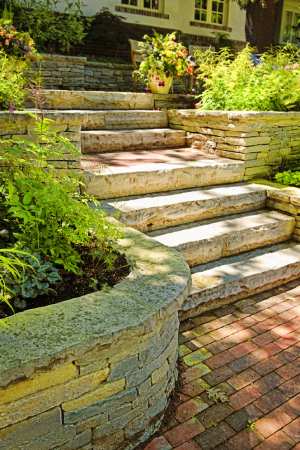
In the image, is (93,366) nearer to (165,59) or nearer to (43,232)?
(43,232)

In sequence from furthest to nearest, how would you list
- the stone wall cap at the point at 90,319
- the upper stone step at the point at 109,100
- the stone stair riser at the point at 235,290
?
the upper stone step at the point at 109,100 < the stone stair riser at the point at 235,290 < the stone wall cap at the point at 90,319

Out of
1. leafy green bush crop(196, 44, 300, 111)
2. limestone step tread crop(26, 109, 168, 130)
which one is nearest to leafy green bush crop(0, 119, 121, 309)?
limestone step tread crop(26, 109, 168, 130)

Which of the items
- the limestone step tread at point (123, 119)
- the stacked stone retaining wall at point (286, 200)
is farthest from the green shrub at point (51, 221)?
the limestone step tread at point (123, 119)

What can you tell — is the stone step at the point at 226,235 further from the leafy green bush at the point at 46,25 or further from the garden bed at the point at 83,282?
the leafy green bush at the point at 46,25

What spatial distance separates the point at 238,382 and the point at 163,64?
448 centimetres

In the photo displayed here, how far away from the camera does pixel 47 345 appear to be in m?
1.48

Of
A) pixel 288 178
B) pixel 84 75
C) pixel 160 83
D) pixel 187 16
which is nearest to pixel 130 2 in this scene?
pixel 187 16

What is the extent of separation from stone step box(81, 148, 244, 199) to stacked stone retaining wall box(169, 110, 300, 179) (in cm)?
18

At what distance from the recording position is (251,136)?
14.3 feet

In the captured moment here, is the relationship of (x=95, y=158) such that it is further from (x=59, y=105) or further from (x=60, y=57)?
(x=60, y=57)

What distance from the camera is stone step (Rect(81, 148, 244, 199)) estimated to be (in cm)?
350

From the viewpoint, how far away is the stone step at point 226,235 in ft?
10.7

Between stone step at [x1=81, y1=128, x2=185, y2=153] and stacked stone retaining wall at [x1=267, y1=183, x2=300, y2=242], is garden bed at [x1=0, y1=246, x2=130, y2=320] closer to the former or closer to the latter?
stacked stone retaining wall at [x1=267, y1=183, x2=300, y2=242]

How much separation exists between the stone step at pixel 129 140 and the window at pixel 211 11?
23.0 ft
